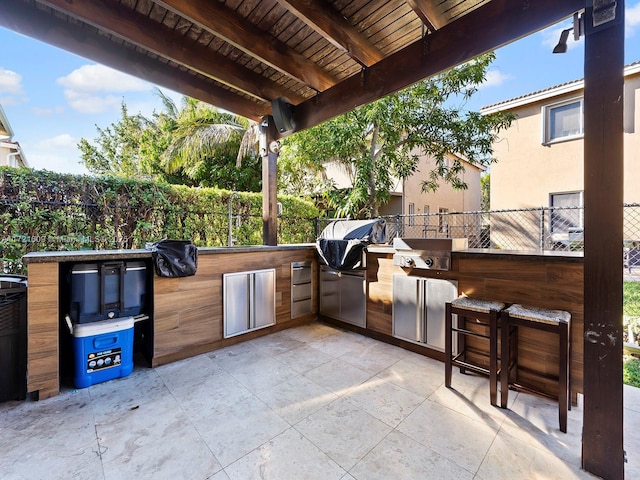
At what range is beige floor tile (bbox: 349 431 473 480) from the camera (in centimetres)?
154

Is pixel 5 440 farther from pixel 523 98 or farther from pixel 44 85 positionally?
pixel 44 85

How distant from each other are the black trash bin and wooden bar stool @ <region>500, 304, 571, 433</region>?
3.77 metres

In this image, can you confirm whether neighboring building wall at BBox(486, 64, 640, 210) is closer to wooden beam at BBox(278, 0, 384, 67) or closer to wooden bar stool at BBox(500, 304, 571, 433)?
wooden beam at BBox(278, 0, 384, 67)

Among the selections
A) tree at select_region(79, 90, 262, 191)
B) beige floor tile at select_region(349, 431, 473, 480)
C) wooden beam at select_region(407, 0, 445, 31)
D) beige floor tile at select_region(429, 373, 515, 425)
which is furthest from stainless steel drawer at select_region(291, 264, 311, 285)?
tree at select_region(79, 90, 262, 191)

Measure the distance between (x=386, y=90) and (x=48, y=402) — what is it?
13.2 feet

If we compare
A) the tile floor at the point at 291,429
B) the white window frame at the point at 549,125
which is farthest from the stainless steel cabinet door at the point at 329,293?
the white window frame at the point at 549,125

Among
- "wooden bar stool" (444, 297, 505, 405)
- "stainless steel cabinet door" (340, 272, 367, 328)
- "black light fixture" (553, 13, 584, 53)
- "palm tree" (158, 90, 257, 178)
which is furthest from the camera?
"palm tree" (158, 90, 257, 178)

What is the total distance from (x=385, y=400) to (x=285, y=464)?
3.22ft

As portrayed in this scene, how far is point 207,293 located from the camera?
125 inches

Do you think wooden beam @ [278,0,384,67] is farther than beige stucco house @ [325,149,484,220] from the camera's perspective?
No

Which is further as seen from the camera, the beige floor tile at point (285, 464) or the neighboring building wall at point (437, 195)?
the neighboring building wall at point (437, 195)

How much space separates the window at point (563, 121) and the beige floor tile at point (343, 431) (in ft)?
29.2

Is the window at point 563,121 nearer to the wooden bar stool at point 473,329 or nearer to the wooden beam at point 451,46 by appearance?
the wooden beam at point 451,46

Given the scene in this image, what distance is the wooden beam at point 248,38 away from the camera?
221 cm
